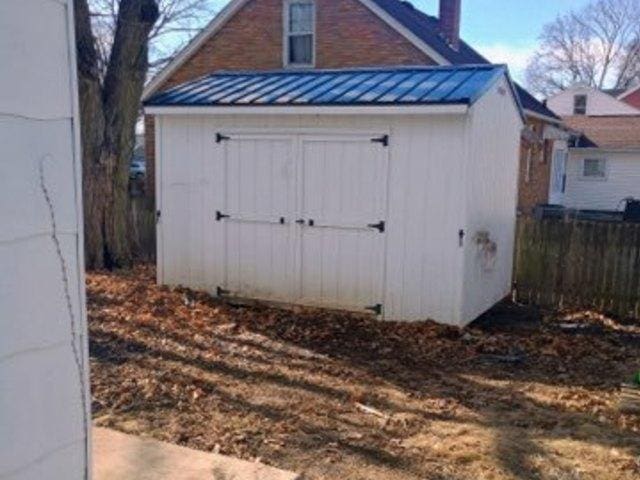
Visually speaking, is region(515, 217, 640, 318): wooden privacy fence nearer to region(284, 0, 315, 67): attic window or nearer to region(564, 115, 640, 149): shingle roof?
region(284, 0, 315, 67): attic window

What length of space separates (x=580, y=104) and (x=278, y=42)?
28444 mm

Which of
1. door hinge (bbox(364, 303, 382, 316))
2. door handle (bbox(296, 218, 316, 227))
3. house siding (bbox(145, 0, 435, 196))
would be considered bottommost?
door hinge (bbox(364, 303, 382, 316))

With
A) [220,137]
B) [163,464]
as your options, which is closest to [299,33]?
[220,137]

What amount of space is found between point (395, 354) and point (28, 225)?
17.4ft

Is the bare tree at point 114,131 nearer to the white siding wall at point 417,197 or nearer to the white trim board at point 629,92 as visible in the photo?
the white siding wall at point 417,197

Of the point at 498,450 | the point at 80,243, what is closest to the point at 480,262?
the point at 498,450

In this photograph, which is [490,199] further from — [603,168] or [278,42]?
[603,168]

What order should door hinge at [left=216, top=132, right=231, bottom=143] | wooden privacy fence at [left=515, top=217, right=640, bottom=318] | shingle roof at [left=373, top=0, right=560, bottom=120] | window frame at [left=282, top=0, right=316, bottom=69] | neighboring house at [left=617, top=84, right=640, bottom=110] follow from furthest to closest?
neighboring house at [left=617, top=84, right=640, bottom=110] → window frame at [left=282, top=0, right=316, bottom=69] → shingle roof at [left=373, top=0, right=560, bottom=120] → wooden privacy fence at [left=515, top=217, right=640, bottom=318] → door hinge at [left=216, top=132, right=231, bottom=143]

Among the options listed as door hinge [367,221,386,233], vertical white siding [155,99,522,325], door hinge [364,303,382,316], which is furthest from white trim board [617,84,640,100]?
door hinge [364,303,382,316]

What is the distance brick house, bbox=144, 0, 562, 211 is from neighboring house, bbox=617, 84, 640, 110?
27692mm

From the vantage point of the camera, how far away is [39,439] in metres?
2.03

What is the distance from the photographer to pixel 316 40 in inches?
696

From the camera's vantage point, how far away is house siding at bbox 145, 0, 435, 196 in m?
16.8

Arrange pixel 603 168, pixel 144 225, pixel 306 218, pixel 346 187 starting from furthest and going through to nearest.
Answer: pixel 603 168
pixel 144 225
pixel 306 218
pixel 346 187
